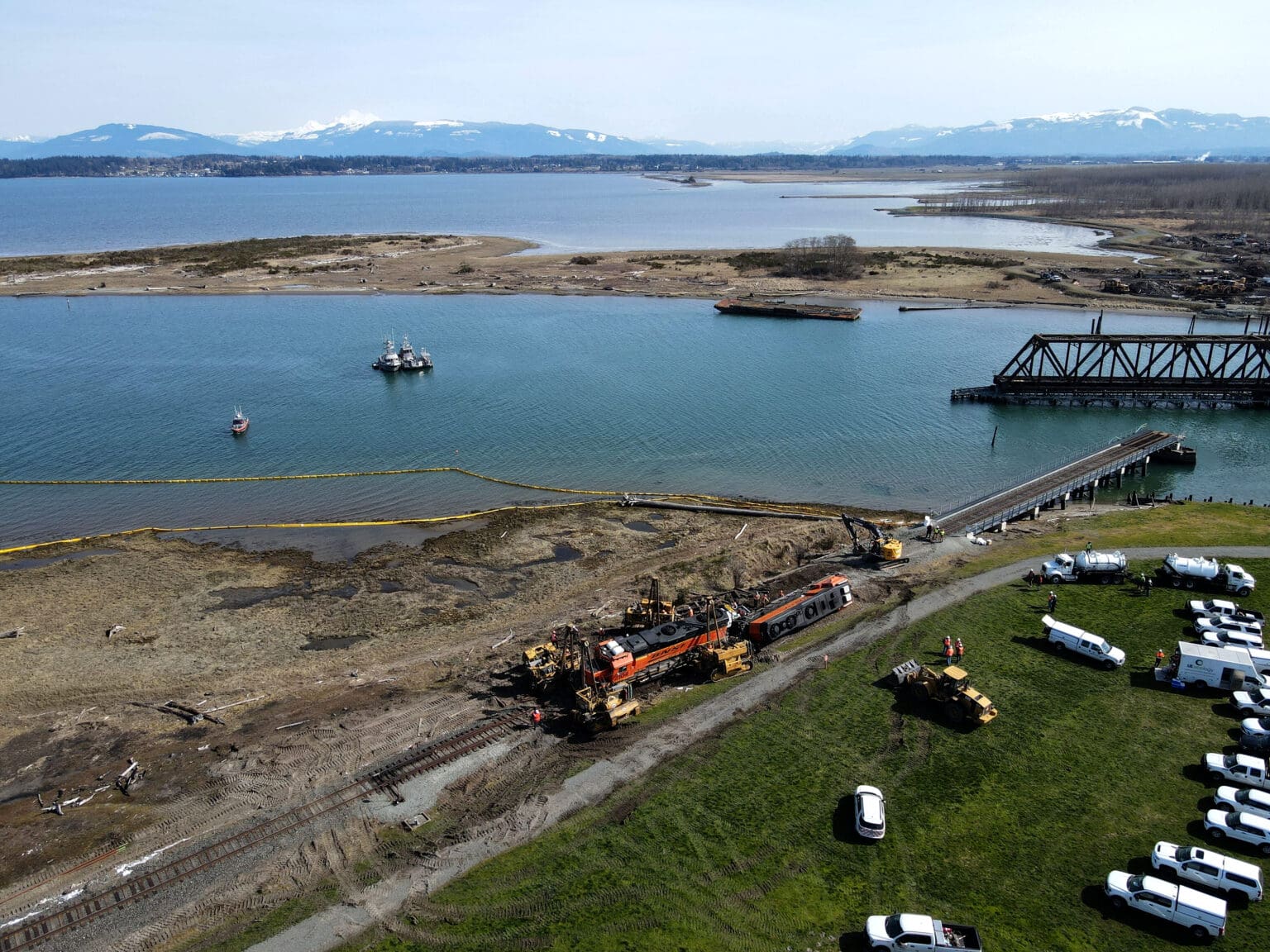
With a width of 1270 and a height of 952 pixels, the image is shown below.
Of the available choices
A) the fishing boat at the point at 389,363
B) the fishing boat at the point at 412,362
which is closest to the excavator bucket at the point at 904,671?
the fishing boat at the point at 412,362

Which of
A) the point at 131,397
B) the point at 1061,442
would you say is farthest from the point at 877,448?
the point at 131,397

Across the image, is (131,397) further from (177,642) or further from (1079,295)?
(1079,295)

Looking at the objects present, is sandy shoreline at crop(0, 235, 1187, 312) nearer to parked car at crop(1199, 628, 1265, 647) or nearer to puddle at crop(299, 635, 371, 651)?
parked car at crop(1199, 628, 1265, 647)

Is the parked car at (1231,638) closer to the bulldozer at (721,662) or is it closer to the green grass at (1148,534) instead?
the green grass at (1148,534)

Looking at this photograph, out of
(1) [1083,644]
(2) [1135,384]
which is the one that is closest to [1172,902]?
(1) [1083,644]

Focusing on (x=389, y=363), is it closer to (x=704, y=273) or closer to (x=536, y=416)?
(x=536, y=416)
